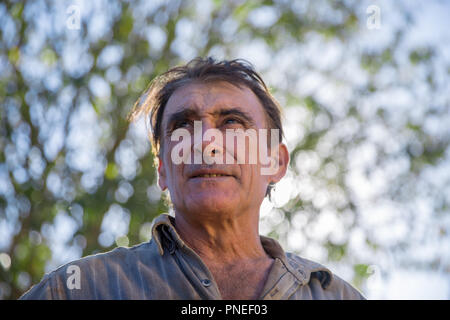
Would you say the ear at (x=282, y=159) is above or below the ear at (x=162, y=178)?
above

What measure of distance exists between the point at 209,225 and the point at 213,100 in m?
0.50

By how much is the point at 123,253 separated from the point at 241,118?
704mm

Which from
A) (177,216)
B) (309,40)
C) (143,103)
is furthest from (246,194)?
(309,40)

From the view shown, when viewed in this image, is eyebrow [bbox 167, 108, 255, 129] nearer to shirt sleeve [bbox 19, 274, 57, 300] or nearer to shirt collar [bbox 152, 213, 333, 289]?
shirt collar [bbox 152, 213, 333, 289]

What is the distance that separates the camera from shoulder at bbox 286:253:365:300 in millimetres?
2240

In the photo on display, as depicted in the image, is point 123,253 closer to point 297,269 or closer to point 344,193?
point 297,269

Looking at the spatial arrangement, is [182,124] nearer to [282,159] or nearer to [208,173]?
[208,173]

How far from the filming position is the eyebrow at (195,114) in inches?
92.9

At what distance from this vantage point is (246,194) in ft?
7.50

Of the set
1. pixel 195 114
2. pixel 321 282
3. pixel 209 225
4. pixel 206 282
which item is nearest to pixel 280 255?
pixel 321 282

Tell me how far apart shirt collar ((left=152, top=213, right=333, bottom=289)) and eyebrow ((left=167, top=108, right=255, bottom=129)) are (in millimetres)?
399

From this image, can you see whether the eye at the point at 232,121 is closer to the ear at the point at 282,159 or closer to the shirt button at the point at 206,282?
the ear at the point at 282,159

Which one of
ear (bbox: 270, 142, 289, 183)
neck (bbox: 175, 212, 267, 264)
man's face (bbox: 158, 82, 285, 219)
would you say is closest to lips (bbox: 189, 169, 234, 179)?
man's face (bbox: 158, 82, 285, 219)

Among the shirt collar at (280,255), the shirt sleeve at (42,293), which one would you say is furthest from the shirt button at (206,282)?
the shirt sleeve at (42,293)
